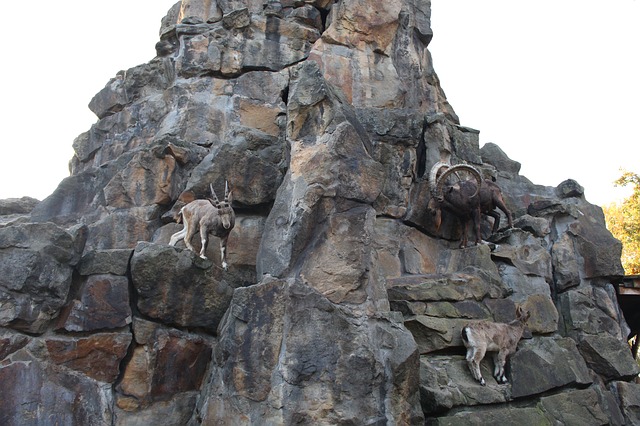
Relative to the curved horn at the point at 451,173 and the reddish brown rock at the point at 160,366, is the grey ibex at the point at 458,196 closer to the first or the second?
the curved horn at the point at 451,173

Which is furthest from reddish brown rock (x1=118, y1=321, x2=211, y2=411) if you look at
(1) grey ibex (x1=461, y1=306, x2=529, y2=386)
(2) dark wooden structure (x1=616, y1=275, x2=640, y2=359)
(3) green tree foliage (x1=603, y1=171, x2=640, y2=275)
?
(3) green tree foliage (x1=603, y1=171, x2=640, y2=275)

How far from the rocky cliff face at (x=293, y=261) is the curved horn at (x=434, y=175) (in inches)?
9.1

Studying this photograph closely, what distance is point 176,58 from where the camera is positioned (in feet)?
41.8

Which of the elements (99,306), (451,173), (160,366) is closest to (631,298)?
(451,173)

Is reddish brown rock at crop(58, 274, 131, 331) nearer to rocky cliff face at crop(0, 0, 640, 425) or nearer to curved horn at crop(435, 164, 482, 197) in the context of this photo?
rocky cliff face at crop(0, 0, 640, 425)

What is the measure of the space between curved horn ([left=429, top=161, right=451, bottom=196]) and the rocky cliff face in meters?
0.23

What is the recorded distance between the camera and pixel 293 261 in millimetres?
7395

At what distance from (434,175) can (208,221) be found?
4.58 meters

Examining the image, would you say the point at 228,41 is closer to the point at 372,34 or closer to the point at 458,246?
the point at 372,34

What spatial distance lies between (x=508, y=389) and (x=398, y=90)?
6.55 metres

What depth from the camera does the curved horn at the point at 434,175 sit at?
11117 mm

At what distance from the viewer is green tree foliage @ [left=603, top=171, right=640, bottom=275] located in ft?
81.3

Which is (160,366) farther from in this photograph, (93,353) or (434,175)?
(434,175)

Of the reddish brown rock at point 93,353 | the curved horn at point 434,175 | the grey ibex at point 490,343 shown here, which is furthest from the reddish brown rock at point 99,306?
the curved horn at point 434,175
